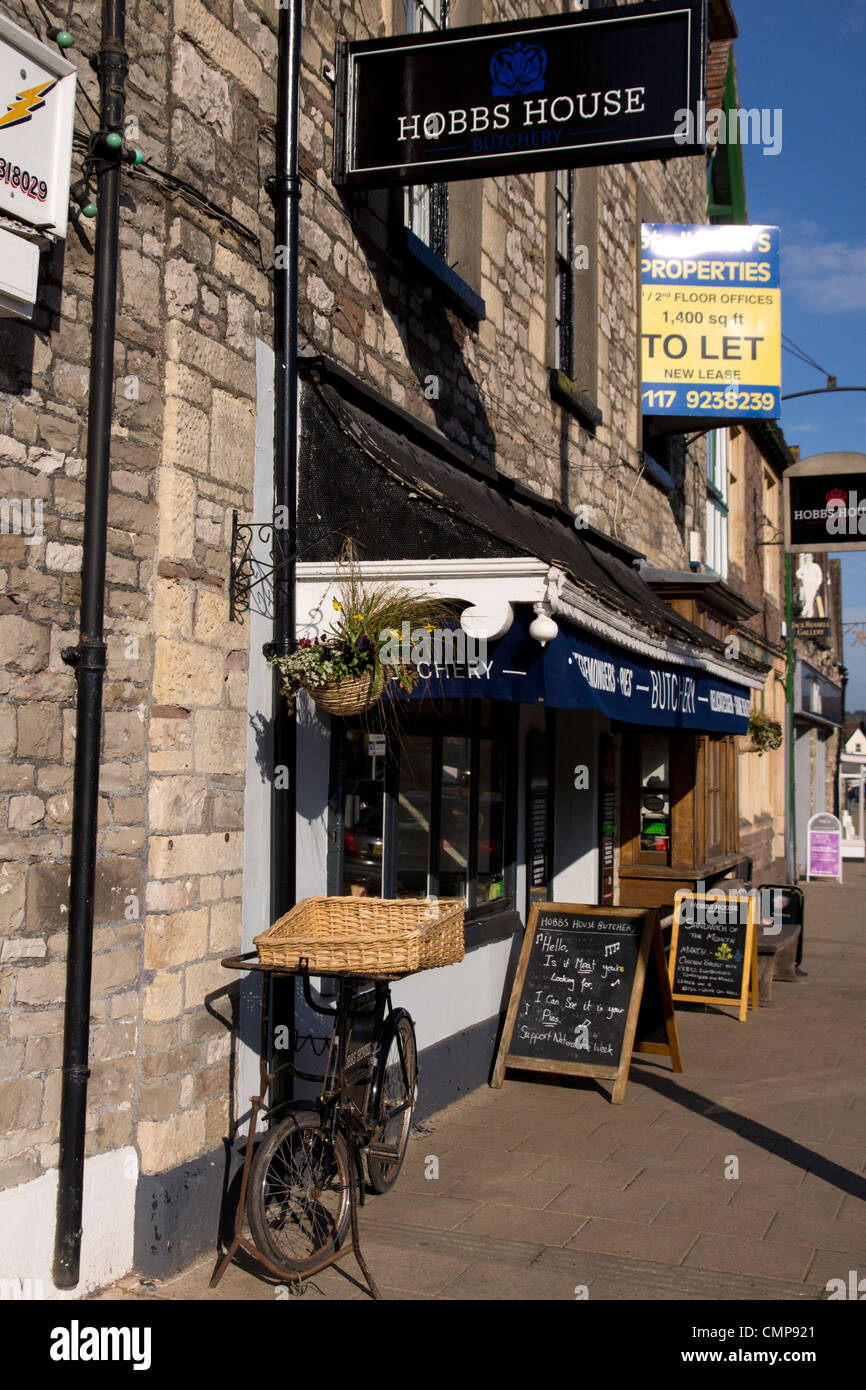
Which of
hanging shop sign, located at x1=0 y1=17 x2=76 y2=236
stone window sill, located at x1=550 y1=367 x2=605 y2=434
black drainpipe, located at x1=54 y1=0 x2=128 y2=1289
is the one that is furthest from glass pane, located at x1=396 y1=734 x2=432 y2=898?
stone window sill, located at x1=550 y1=367 x2=605 y2=434

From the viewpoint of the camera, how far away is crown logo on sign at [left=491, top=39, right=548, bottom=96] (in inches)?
237

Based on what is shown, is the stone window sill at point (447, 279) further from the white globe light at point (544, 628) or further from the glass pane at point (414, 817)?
the white globe light at point (544, 628)

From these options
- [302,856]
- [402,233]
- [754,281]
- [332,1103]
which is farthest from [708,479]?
[332,1103]

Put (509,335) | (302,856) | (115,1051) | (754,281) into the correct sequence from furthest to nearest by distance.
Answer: (754,281) < (509,335) < (302,856) < (115,1051)

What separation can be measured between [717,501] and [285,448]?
44.5ft

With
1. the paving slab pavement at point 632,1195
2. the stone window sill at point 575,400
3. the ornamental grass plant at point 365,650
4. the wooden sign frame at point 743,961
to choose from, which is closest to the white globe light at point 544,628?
the ornamental grass plant at point 365,650

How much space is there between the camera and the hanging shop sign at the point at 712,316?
1194cm

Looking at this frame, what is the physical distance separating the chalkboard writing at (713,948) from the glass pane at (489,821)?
2.27 m

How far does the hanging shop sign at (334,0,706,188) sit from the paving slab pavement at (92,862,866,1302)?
477 centimetres

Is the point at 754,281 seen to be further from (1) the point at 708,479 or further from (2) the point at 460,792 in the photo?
(2) the point at 460,792

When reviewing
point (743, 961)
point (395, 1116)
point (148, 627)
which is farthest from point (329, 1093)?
point (743, 961)

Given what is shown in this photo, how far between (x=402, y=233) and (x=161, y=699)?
3772 millimetres

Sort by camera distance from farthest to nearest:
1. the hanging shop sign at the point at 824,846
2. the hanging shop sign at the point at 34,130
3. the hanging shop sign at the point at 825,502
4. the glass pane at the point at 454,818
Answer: the hanging shop sign at the point at 824,846 < the hanging shop sign at the point at 825,502 < the glass pane at the point at 454,818 < the hanging shop sign at the point at 34,130

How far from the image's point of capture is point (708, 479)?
57.0 ft
